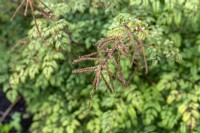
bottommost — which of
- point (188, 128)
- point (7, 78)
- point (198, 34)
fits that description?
point (188, 128)

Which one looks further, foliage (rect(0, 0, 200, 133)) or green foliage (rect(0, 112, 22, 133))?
green foliage (rect(0, 112, 22, 133))

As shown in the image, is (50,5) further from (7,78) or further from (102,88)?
(7,78)

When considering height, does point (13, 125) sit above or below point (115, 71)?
below

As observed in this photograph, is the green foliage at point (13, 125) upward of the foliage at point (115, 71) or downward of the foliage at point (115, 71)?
downward

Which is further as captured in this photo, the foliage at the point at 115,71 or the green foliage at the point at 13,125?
the green foliage at the point at 13,125

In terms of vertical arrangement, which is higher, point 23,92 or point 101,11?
point 101,11

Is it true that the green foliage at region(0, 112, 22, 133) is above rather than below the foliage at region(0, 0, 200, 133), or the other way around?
below

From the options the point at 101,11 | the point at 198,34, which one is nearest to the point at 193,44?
the point at 198,34

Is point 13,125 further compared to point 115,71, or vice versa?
point 13,125
